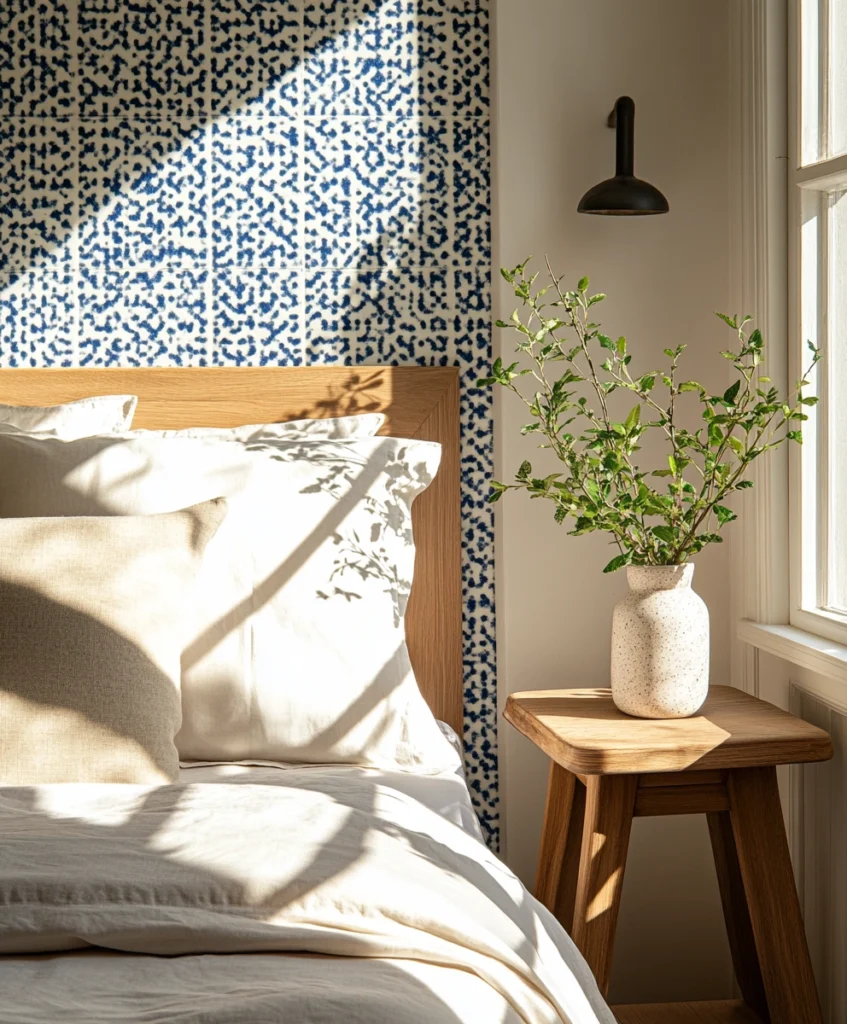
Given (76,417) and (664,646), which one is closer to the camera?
(664,646)

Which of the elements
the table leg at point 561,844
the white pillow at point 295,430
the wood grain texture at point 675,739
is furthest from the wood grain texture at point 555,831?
the white pillow at point 295,430

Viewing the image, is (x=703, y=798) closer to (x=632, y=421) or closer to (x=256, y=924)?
(x=632, y=421)

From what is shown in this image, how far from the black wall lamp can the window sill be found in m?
0.92

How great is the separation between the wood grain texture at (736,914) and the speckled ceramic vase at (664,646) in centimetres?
32

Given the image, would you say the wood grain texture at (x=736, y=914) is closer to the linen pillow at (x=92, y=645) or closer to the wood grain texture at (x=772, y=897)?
the wood grain texture at (x=772, y=897)

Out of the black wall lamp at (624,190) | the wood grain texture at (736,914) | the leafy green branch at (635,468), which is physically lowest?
the wood grain texture at (736,914)

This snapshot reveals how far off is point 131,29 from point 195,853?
203 cm

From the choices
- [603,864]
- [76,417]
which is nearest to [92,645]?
[76,417]

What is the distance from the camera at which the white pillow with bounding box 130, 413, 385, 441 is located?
7.54 feet

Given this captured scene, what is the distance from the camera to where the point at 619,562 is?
1.96 metres

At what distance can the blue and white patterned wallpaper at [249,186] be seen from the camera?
8.17 feet

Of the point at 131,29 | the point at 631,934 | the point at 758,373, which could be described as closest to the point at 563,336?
the point at 758,373

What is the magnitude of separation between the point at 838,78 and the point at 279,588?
1.46 metres

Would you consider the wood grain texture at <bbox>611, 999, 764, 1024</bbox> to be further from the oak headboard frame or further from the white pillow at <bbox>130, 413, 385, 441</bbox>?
the white pillow at <bbox>130, 413, 385, 441</bbox>
